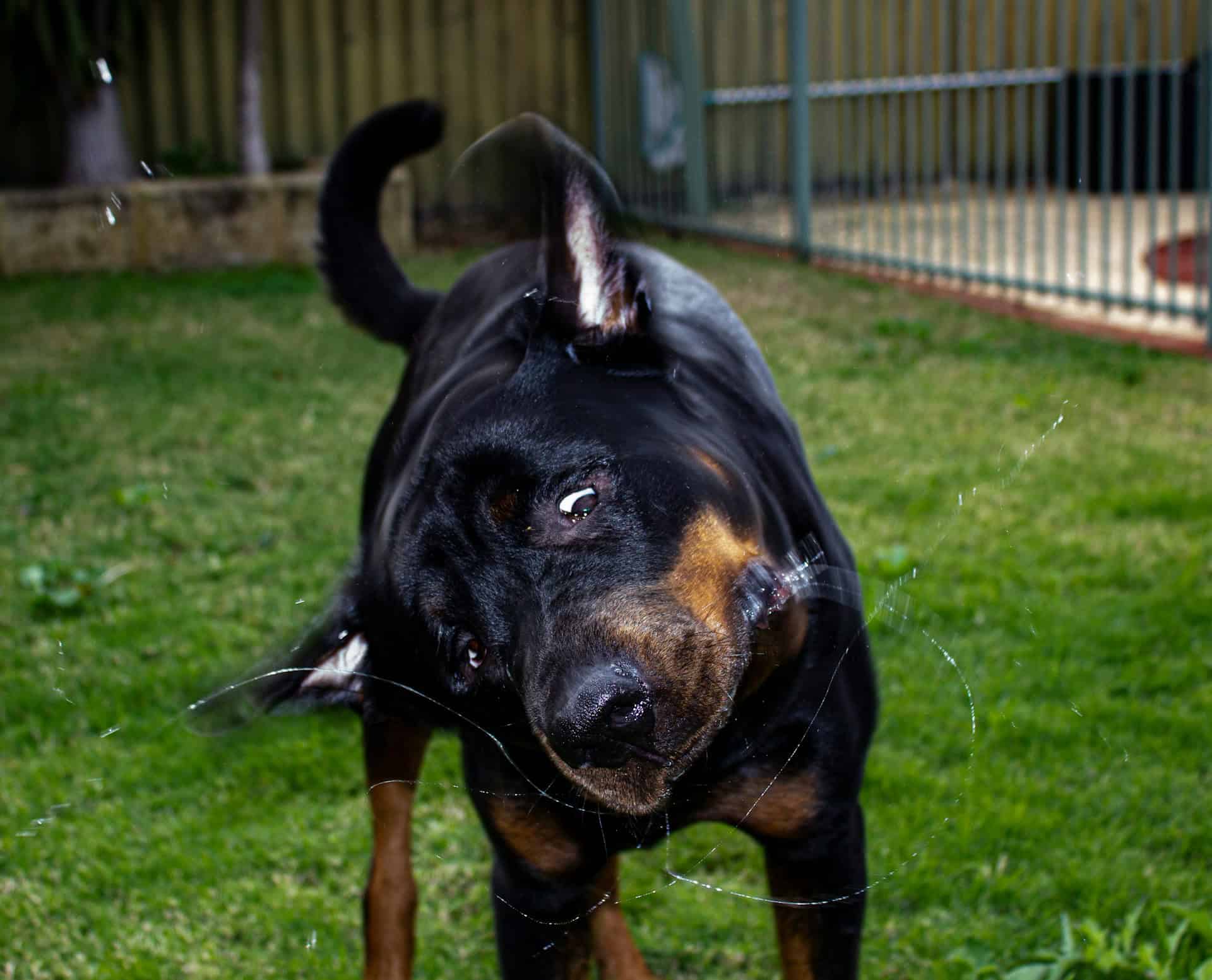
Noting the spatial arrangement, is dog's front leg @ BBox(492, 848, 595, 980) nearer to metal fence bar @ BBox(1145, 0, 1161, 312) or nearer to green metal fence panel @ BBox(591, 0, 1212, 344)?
green metal fence panel @ BBox(591, 0, 1212, 344)

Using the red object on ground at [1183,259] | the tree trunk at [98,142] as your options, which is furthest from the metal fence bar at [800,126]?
the tree trunk at [98,142]

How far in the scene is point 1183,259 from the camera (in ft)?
22.4

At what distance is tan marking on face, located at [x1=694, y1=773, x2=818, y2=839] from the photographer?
161 cm

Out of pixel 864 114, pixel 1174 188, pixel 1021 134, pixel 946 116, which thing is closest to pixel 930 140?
pixel 1021 134

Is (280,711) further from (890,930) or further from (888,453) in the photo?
(890,930)

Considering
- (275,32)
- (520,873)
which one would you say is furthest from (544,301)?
(275,32)

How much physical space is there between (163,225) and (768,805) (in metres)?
5.59

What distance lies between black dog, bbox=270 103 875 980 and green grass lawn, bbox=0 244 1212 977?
0.10 meters

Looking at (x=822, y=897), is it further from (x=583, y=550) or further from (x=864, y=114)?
(x=864, y=114)

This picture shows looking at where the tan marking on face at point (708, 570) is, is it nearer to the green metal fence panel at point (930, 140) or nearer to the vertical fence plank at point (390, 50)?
the green metal fence panel at point (930, 140)

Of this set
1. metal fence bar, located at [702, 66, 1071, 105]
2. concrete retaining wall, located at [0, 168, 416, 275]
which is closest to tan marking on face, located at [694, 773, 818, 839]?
concrete retaining wall, located at [0, 168, 416, 275]

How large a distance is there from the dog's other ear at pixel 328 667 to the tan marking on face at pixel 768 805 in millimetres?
476

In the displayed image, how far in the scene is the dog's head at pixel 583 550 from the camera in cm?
116

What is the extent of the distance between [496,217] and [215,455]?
12.8 ft
